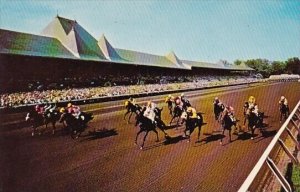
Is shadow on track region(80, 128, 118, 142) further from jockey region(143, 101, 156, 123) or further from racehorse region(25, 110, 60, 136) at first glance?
jockey region(143, 101, 156, 123)

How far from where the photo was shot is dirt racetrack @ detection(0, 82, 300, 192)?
21.8 feet

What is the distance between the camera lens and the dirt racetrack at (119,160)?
6.65 m

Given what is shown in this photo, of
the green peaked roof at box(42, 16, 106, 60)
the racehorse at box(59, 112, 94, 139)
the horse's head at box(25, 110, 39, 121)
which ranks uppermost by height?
the green peaked roof at box(42, 16, 106, 60)

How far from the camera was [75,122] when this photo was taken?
1050cm

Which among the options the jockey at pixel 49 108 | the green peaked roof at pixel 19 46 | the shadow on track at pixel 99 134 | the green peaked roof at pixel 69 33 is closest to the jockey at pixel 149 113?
the shadow on track at pixel 99 134

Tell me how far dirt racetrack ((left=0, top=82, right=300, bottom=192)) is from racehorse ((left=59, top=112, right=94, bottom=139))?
0.21 meters

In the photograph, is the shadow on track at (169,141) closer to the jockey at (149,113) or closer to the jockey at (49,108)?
the jockey at (149,113)

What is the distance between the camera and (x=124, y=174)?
7.38 m

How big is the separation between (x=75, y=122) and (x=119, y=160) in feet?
7.58

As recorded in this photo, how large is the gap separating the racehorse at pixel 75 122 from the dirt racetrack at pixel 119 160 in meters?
0.21

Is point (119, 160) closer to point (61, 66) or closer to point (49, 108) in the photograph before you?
point (49, 108)

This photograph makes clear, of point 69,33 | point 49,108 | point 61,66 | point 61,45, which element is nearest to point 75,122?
point 49,108

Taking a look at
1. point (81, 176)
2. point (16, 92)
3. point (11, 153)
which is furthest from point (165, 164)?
point (16, 92)

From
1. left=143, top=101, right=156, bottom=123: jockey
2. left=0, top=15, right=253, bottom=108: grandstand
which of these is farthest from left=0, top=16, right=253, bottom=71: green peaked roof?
left=143, top=101, right=156, bottom=123: jockey
